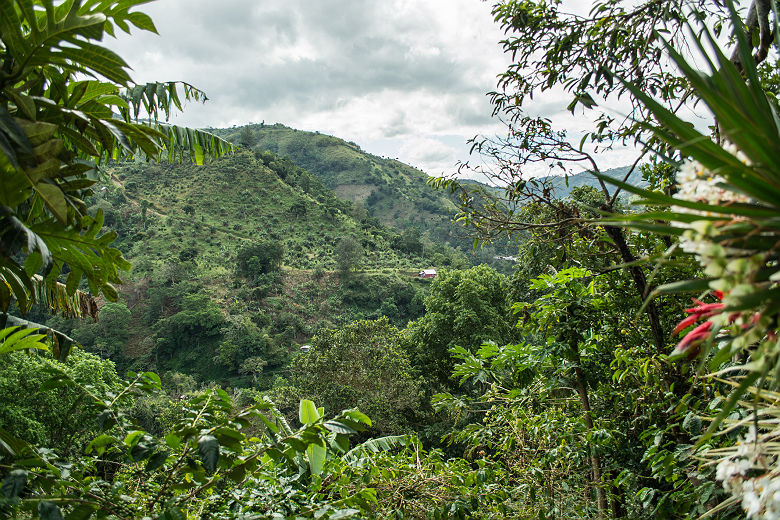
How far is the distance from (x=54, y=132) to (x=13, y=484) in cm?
93

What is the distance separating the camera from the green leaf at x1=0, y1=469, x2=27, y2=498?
108cm

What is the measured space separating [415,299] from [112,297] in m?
37.4

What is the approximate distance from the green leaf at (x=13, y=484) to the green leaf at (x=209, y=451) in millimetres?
441

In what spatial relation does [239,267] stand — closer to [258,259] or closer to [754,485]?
[258,259]

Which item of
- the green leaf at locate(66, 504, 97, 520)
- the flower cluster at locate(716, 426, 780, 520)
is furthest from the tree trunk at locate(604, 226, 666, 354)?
the green leaf at locate(66, 504, 97, 520)

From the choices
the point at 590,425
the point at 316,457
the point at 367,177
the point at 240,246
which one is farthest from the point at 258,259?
the point at 367,177

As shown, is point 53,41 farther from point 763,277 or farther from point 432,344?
point 432,344

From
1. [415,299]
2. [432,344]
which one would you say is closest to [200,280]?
[415,299]

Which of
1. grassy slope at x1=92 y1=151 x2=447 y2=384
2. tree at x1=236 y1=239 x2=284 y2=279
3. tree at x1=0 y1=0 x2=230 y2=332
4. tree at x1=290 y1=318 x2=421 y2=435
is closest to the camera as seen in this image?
tree at x1=0 y1=0 x2=230 y2=332

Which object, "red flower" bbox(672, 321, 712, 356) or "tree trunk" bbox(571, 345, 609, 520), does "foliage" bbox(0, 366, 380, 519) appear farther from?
"tree trunk" bbox(571, 345, 609, 520)

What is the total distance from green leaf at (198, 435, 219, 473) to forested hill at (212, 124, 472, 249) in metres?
64.9

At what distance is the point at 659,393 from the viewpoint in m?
2.48

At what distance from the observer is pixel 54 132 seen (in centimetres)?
111

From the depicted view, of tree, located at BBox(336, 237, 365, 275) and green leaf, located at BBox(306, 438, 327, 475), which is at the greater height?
tree, located at BBox(336, 237, 365, 275)
